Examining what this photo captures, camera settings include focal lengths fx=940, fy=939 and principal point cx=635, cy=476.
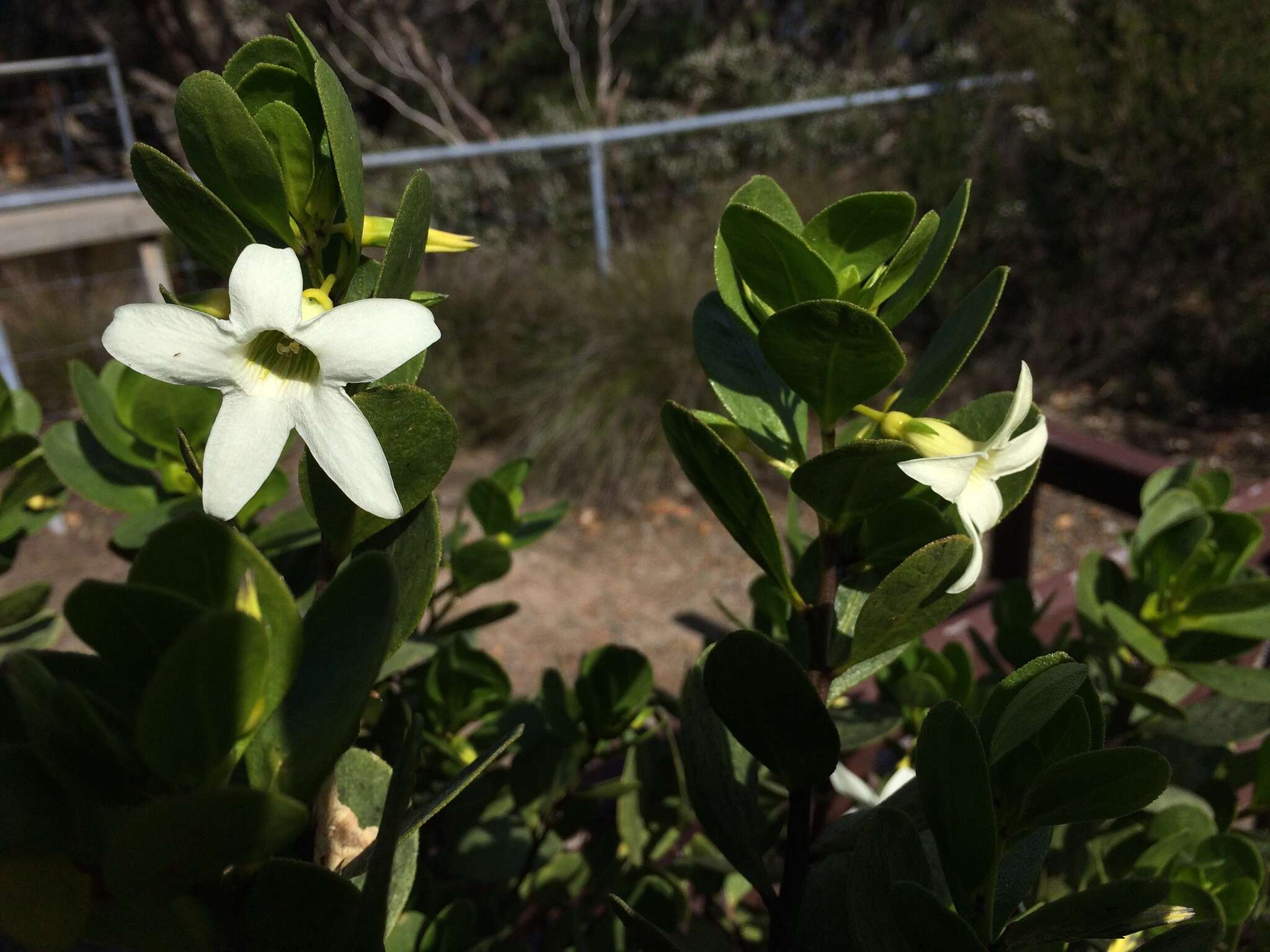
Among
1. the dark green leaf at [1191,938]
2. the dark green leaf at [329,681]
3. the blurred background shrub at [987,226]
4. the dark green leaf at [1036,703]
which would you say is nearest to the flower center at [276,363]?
the dark green leaf at [329,681]

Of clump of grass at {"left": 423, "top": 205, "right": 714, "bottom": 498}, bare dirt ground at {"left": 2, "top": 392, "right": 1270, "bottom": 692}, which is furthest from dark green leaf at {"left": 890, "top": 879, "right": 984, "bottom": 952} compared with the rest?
clump of grass at {"left": 423, "top": 205, "right": 714, "bottom": 498}

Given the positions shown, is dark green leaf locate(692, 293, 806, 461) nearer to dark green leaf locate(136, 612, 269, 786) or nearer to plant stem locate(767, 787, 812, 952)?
plant stem locate(767, 787, 812, 952)

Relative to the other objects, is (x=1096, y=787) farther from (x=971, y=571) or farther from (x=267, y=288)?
(x=267, y=288)

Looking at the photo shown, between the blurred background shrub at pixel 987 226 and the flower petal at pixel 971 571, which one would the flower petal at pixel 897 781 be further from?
the blurred background shrub at pixel 987 226

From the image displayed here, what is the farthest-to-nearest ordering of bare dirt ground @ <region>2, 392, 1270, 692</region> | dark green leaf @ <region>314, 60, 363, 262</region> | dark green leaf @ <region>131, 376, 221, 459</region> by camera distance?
bare dirt ground @ <region>2, 392, 1270, 692</region> → dark green leaf @ <region>131, 376, 221, 459</region> → dark green leaf @ <region>314, 60, 363, 262</region>

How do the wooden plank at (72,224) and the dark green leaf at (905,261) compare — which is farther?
the wooden plank at (72,224)

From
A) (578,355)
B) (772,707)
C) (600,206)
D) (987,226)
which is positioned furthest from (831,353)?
(987,226)

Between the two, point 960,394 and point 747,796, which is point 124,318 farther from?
point 960,394

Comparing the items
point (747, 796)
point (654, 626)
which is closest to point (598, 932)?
point (747, 796)
